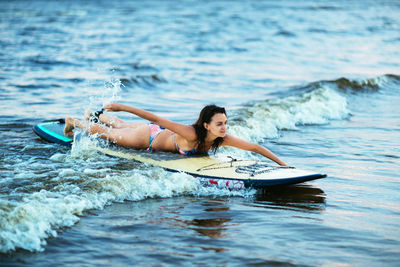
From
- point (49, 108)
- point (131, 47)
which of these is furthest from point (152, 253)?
point (131, 47)

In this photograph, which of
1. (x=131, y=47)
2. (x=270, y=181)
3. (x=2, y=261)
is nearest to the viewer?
(x=2, y=261)

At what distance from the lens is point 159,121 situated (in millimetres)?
5895

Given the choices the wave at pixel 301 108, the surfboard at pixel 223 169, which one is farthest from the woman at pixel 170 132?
the wave at pixel 301 108

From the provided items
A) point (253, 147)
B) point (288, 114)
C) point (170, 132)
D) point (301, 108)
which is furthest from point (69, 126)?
point (301, 108)

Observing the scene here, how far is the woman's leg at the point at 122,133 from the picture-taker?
6.82 metres

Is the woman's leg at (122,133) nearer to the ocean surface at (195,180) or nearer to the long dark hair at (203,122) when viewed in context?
the ocean surface at (195,180)

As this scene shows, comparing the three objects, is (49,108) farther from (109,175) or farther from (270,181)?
(270,181)

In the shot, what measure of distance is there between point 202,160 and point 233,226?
5.88 ft

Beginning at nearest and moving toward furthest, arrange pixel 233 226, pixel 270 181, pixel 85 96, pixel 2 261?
pixel 2 261 < pixel 233 226 < pixel 270 181 < pixel 85 96

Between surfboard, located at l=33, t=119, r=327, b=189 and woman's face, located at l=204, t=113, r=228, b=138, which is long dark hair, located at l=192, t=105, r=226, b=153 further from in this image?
surfboard, located at l=33, t=119, r=327, b=189

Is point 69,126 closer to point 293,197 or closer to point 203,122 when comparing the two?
point 203,122

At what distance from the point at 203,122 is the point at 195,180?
2.41ft

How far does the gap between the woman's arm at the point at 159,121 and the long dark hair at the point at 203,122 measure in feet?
0.25

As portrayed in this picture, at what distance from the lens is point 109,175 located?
5879mm
